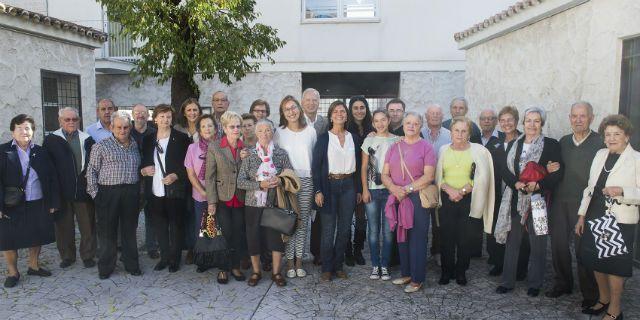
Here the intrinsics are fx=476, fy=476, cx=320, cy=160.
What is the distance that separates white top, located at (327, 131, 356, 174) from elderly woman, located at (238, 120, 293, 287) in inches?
16.7

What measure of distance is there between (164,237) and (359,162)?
224 cm

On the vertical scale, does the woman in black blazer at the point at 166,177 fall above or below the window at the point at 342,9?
below

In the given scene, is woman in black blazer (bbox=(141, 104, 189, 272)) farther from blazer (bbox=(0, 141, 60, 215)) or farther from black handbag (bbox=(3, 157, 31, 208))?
black handbag (bbox=(3, 157, 31, 208))

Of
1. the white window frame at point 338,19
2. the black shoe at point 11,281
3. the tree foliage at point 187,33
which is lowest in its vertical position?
the black shoe at point 11,281

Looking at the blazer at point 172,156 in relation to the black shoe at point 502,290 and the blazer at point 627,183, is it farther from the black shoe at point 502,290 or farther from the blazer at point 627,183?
the blazer at point 627,183

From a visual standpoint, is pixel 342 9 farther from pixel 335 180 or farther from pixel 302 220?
pixel 302 220

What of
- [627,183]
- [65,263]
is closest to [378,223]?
[627,183]

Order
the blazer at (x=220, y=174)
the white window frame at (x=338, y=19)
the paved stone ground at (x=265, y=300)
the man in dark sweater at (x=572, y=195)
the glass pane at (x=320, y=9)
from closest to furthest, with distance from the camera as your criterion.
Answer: the paved stone ground at (x=265, y=300) → the man in dark sweater at (x=572, y=195) → the blazer at (x=220, y=174) → the white window frame at (x=338, y=19) → the glass pane at (x=320, y=9)

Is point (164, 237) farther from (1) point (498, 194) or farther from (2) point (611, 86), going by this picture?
(2) point (611, 86)

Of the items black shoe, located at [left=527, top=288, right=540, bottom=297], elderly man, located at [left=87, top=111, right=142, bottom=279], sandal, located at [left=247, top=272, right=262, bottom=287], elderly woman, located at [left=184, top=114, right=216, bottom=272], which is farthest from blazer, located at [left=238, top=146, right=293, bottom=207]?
black shoe, located at [left=527, top=288, right=540, bottom=297]

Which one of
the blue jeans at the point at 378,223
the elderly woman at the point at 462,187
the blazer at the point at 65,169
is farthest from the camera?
the blazer at the point at 65,169

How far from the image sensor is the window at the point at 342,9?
1321 centimetres

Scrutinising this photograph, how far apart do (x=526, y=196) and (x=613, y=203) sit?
75 cm

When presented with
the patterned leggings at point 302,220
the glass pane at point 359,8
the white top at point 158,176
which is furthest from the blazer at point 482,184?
the glass pane at point 359,8
